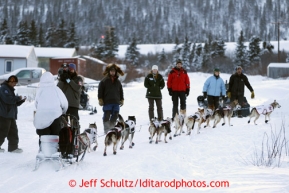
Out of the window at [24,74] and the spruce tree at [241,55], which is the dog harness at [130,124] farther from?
the spruce tree at [241,55]

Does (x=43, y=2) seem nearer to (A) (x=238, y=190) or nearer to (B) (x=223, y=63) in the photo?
(B) (x=223, y=63)

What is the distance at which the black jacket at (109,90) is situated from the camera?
7.82m

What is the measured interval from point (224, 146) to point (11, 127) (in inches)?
167

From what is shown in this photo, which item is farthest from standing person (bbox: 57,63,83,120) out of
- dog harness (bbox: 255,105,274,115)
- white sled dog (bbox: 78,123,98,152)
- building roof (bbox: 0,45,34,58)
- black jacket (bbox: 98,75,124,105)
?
building roof (bbox: 0,45,34,58)

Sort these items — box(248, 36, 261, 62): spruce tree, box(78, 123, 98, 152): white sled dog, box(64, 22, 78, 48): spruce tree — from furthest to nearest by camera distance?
1. box(64, 22, 78, 48): spruce tree
2. box(248, 36, 261, 62): spruce tree
3. box(78, 123, 98, 152): white sled dog

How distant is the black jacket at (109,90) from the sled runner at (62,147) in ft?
6.49

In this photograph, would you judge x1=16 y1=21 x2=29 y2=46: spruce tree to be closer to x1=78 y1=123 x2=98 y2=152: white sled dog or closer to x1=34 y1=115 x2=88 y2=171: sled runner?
x1=78 y1=123 x2=98 y2=152: white sled dog

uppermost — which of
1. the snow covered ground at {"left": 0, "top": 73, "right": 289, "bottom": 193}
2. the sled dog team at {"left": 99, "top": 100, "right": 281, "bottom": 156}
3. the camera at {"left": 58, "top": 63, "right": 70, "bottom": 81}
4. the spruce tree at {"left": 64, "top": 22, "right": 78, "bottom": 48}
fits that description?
the spruce tree at {"left": 64, "top": 22, "right": 78, "bottom": 48}

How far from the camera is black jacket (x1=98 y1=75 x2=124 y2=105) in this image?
7.82 metres

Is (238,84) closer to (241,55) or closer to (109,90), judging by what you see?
(109,90)

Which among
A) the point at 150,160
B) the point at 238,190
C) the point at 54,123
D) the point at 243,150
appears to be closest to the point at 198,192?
the point at 238,190

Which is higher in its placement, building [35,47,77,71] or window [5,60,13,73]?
building [35,47,77,71]

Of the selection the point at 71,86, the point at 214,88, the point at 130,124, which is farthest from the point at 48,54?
the point at 130,124

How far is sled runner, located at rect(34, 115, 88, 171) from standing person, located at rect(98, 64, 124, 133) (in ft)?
6.44
